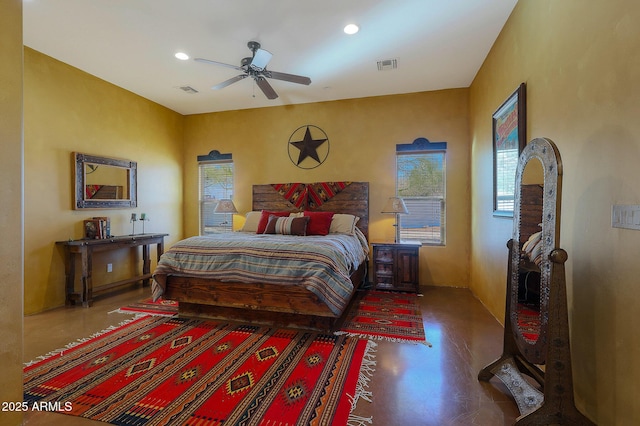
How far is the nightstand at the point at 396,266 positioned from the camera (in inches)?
160

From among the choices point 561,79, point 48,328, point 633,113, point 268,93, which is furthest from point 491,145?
point 48,328

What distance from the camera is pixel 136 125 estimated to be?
457 cm

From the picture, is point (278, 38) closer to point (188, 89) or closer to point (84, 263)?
point (188, 89)

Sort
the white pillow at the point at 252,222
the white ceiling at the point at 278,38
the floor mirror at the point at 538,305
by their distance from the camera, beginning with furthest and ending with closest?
the white pillow at the point at 252,222 < the white ceiling at the point at 278,38 < the floor mirror at the point at 538,305

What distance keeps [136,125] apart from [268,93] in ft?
8.14

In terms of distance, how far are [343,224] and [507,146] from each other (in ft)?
7.45

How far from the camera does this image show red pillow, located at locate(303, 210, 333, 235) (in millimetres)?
4070

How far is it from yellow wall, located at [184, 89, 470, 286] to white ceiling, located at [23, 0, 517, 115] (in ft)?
1.35

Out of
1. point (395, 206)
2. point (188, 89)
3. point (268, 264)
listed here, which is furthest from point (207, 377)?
point (188, 89)

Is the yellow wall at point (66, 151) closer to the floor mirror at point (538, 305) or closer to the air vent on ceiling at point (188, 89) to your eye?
the air vent on ceiling at point (188, 89)

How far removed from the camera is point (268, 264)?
2.77 metres

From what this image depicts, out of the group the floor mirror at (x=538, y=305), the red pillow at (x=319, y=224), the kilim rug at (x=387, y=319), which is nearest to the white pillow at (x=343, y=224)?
the red pillow at (x=319, y=224)

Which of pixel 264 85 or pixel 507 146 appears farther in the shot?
pixel 264 85

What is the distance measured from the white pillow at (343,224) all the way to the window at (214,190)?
82.9 inches
